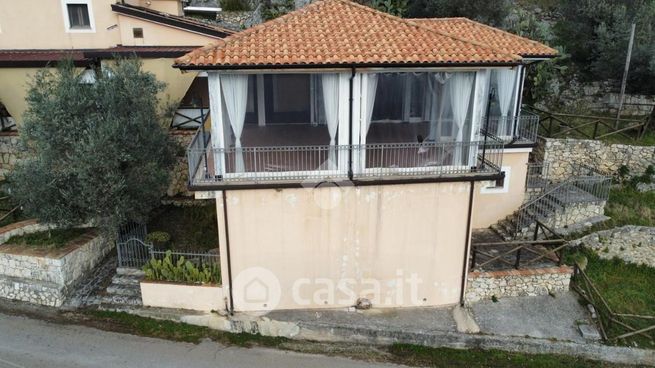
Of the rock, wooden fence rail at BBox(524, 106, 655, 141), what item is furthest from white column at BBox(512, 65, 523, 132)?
the rock

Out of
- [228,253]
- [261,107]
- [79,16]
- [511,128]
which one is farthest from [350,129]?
[79,16]

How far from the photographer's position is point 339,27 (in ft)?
39.4

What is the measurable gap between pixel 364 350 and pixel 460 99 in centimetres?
699

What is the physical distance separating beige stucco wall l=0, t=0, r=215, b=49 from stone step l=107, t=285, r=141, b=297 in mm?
9696

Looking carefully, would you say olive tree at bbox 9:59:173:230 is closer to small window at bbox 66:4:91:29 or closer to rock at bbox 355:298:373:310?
small window at bbox 66:4:91:29

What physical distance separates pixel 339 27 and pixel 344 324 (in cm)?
791

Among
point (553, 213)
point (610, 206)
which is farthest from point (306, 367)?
point (610, 206)

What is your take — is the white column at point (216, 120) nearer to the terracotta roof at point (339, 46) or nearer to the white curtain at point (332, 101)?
the terracotta roof at point (339, 46)

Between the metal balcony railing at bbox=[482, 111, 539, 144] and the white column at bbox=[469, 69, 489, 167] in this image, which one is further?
Answer: the metal balcony railing at bbox=[482, 111, 539, 144]

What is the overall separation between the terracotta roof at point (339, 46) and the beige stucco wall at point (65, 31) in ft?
Answer: 23.8

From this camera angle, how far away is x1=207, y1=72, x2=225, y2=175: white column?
1064 cm

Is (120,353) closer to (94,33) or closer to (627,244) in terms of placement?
(94,33)

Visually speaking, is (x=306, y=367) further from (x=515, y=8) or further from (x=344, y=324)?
(x=515, y=8)

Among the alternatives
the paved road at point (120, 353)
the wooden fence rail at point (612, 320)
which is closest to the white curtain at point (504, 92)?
the wooden fence rail at point (612, 320)
